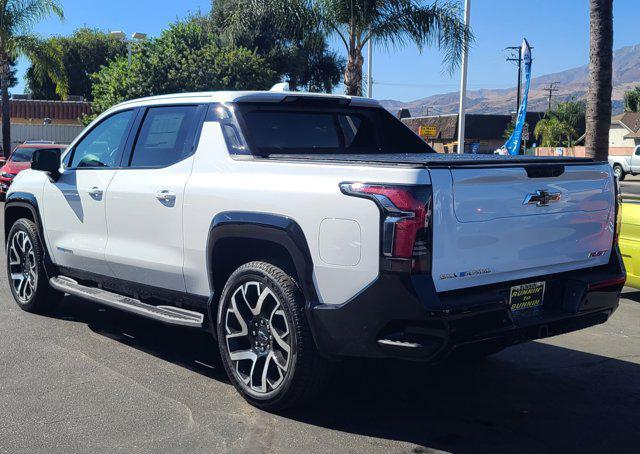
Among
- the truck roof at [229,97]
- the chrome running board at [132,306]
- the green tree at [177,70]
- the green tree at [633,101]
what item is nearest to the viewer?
the chrome running board at [132,306]

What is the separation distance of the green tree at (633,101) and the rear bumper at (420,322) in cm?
8263

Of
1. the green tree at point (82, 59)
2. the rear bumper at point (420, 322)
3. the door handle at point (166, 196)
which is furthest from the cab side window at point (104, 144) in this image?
the green tree at point (82, 59)

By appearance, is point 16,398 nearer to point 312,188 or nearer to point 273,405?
point 273,405

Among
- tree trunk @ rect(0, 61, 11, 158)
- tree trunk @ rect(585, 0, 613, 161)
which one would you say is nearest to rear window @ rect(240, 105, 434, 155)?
tree trunk @ rect(585, 0, 613, 161)

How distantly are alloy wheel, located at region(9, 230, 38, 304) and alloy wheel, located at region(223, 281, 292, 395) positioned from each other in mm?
2946

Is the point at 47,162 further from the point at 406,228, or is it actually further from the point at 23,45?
the point at 23,45

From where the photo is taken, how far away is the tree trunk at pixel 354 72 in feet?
56.3

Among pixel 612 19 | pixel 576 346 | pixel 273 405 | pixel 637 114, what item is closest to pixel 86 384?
pixel 273 405

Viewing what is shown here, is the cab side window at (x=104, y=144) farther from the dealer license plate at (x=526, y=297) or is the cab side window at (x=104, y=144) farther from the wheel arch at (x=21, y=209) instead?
the dealer license plate at (x=526, y=297)

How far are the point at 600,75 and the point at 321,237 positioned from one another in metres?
8.59

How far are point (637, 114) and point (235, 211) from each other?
77.3 m

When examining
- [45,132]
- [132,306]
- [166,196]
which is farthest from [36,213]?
[45,132]

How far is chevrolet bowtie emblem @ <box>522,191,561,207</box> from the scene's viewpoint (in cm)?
413

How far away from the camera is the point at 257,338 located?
457cm
